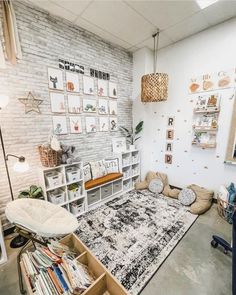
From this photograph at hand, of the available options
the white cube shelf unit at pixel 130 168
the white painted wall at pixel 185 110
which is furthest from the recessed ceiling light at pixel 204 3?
the white cube shelf unit at pixel 130 168

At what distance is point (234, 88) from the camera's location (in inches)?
89.8

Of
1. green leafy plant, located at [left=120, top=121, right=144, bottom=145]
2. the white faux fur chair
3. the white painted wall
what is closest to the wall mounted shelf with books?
the white painted wall

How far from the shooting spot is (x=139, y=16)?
214 centimetres

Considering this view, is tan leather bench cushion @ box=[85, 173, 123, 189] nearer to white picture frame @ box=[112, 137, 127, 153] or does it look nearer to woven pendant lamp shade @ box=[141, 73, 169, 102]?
white picture frame @ box=[112, 137, 127, 153]

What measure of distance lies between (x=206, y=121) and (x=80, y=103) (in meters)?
2.21

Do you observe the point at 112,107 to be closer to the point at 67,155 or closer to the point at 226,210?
the point at 67,155

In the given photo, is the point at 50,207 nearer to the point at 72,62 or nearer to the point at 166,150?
the point at 72,62

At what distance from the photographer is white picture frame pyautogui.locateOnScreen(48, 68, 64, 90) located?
7.12ft

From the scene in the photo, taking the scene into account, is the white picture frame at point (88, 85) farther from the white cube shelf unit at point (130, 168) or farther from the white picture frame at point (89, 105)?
the white cube shelf unit at point (130, 168)

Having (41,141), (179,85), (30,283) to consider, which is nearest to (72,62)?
(41,141)

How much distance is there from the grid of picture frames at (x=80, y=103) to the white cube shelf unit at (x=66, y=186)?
0.61 meters

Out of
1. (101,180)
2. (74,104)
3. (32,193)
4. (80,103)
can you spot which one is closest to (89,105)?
(80,103)

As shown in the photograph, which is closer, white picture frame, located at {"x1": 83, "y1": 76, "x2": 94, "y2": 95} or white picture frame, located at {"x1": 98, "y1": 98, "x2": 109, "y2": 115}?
white picture frame, located at {"x1": 83, "y1": 76, "x2": 94, "y2": 95}

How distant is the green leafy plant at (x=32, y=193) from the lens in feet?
6.36
